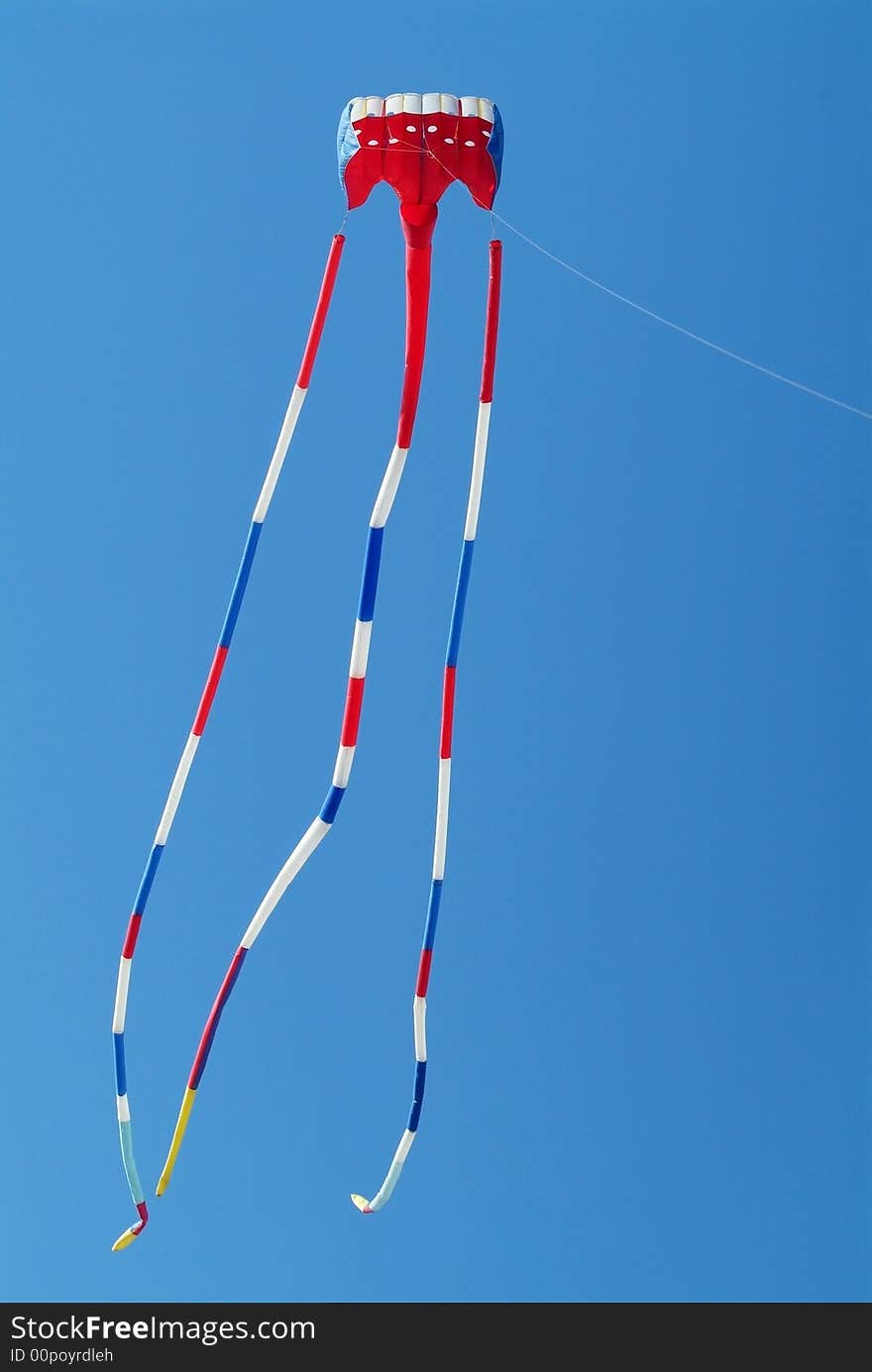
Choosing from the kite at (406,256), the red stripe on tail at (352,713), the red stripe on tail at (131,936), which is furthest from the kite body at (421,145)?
the red stripe on tail at (131,936)

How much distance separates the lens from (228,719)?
7.38 feet

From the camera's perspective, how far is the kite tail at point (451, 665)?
159cm

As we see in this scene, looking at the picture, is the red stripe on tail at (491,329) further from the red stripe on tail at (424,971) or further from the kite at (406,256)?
the red stripe on tail at (424,971)

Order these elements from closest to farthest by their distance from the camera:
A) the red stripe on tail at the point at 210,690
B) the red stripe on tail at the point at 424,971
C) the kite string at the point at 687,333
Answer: the kite string at the point at 687,333 < the red stripe on tail at the point at 210,690 < the red stripe on tail at the point at 424,971

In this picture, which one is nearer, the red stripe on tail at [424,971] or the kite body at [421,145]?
the kite body at [421,145]

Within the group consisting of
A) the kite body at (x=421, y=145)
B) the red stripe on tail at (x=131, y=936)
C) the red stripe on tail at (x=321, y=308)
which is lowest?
the red stripe on tail at (x=131, y=936)

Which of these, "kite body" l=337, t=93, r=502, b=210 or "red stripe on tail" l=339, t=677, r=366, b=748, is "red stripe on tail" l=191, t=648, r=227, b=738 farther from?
"kite body" l=337, t=93, r=502, b=210

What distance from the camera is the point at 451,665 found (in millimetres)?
1654

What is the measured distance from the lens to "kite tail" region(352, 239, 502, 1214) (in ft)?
5.22

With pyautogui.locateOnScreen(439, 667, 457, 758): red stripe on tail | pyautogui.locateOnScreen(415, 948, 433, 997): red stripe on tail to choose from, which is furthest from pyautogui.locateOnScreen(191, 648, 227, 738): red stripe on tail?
pyautogui.locateOnScreen(415, 948, 433, 997): red stripe on tail

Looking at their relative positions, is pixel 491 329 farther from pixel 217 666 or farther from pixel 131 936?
pixel 131 936

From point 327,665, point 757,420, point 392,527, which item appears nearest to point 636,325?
point 757,420
